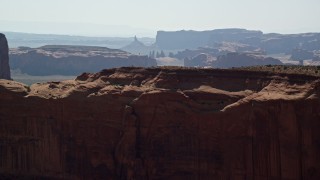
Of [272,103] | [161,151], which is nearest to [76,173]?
[161,151]

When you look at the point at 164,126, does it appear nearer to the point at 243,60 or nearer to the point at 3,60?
the point at 3,60

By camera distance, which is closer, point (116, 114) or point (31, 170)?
point (116, 114)

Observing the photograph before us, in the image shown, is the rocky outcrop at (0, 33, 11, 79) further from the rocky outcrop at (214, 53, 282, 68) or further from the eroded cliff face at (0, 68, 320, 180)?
the rocky outcrop at (214, 53, 282, 68)

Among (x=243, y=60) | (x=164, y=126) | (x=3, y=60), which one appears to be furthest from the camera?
(x=243, y=60)

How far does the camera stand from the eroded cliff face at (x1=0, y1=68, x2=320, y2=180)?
37500mm

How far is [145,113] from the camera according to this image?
1674 inches

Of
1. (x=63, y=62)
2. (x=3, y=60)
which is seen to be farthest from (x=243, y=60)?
(x=3, y=60)

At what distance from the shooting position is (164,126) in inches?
1652

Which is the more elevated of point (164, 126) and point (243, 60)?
point (164, 126)

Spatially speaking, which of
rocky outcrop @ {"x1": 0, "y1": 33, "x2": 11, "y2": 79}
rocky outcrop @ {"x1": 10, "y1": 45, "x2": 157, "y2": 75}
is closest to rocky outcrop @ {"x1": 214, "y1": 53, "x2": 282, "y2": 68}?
rocky outcrop @ {"x1": 10, "y1": 45, "x2": 157, "y2": 75}

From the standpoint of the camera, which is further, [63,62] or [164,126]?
[63,62]

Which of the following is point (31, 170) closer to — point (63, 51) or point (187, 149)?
point (187, 149)

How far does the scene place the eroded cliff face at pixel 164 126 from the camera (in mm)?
37500

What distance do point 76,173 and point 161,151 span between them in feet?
28.2
